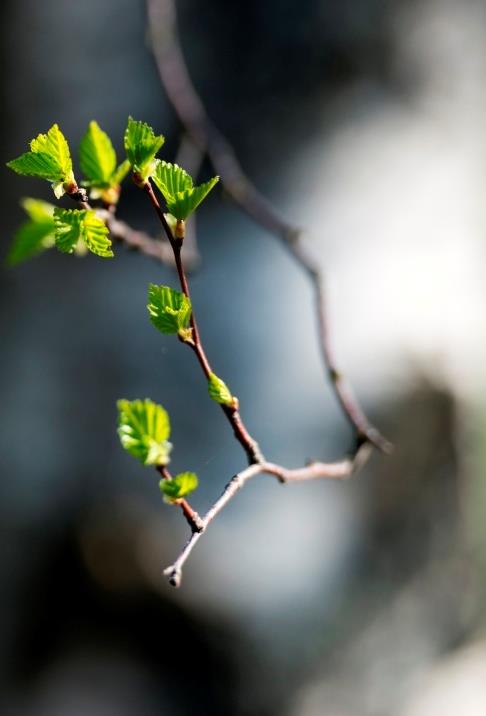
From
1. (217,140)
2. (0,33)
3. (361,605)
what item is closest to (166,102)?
(217,140)

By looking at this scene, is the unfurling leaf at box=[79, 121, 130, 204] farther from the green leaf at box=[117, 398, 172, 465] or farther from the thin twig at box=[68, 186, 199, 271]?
the green leaf at box=[117, 398, 172, 465]

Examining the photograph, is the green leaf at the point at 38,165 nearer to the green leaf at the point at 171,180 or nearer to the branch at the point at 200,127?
the green leaf at the point at 171,180

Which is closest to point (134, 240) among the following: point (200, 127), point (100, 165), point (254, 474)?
point (100, 165)

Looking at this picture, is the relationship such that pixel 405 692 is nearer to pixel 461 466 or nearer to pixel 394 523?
pixel 394 523

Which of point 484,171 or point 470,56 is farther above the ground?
point 470,56

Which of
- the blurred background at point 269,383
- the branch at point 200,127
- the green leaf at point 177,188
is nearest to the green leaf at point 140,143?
the green leaf at point 177,188

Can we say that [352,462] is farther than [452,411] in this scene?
No

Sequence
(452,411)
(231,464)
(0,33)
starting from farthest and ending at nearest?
(0,33) < (452,411) < (231,464)

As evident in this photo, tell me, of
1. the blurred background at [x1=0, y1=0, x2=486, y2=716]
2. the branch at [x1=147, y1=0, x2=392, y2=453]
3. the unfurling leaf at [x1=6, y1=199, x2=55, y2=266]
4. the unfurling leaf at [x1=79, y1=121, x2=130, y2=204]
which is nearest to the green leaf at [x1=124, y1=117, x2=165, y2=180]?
the unfurling leaf at [x1=79, y1=121, x2=130, y2=204]
